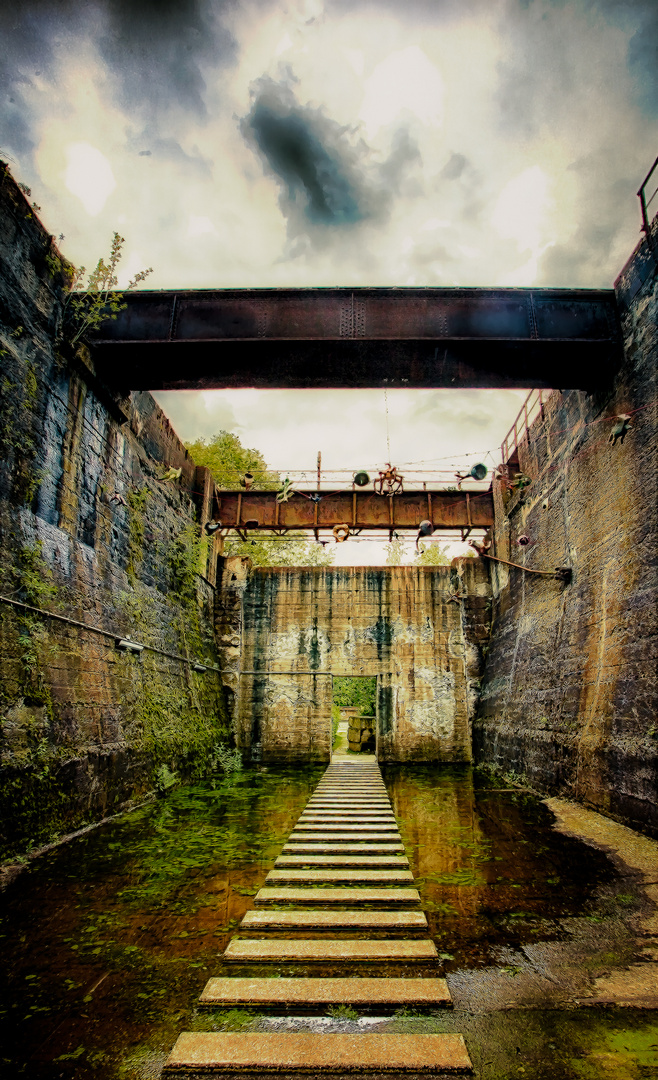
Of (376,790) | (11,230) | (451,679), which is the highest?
(11,230)

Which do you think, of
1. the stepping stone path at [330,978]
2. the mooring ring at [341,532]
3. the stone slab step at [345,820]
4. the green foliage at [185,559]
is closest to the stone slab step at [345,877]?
the stepping stone path at [330,978]

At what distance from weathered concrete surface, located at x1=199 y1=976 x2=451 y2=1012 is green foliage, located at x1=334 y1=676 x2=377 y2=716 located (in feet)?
53.2

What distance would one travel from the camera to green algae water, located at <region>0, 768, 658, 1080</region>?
1808 mm

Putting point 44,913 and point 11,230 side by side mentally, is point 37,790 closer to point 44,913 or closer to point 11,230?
point 44,913

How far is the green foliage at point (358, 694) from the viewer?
19562 millimetres

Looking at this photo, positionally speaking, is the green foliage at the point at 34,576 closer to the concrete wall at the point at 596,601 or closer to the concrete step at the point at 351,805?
the concrete step at the point at 351,805

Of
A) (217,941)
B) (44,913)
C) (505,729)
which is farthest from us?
(505,729)

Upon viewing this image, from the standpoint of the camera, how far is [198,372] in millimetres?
7176

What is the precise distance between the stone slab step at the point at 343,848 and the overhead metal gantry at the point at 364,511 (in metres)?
7.53

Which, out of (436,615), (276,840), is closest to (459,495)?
(436,615)

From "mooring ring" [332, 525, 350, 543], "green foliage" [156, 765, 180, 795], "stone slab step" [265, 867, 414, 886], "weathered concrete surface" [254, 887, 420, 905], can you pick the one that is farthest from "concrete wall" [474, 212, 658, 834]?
"green foliage" [156, 765, 180, 795]

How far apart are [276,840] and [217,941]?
84.6 inches

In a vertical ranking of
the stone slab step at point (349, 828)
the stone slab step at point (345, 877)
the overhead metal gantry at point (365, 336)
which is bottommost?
the stone slab step at point (349, 828)

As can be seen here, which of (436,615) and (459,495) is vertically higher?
(459,495)
